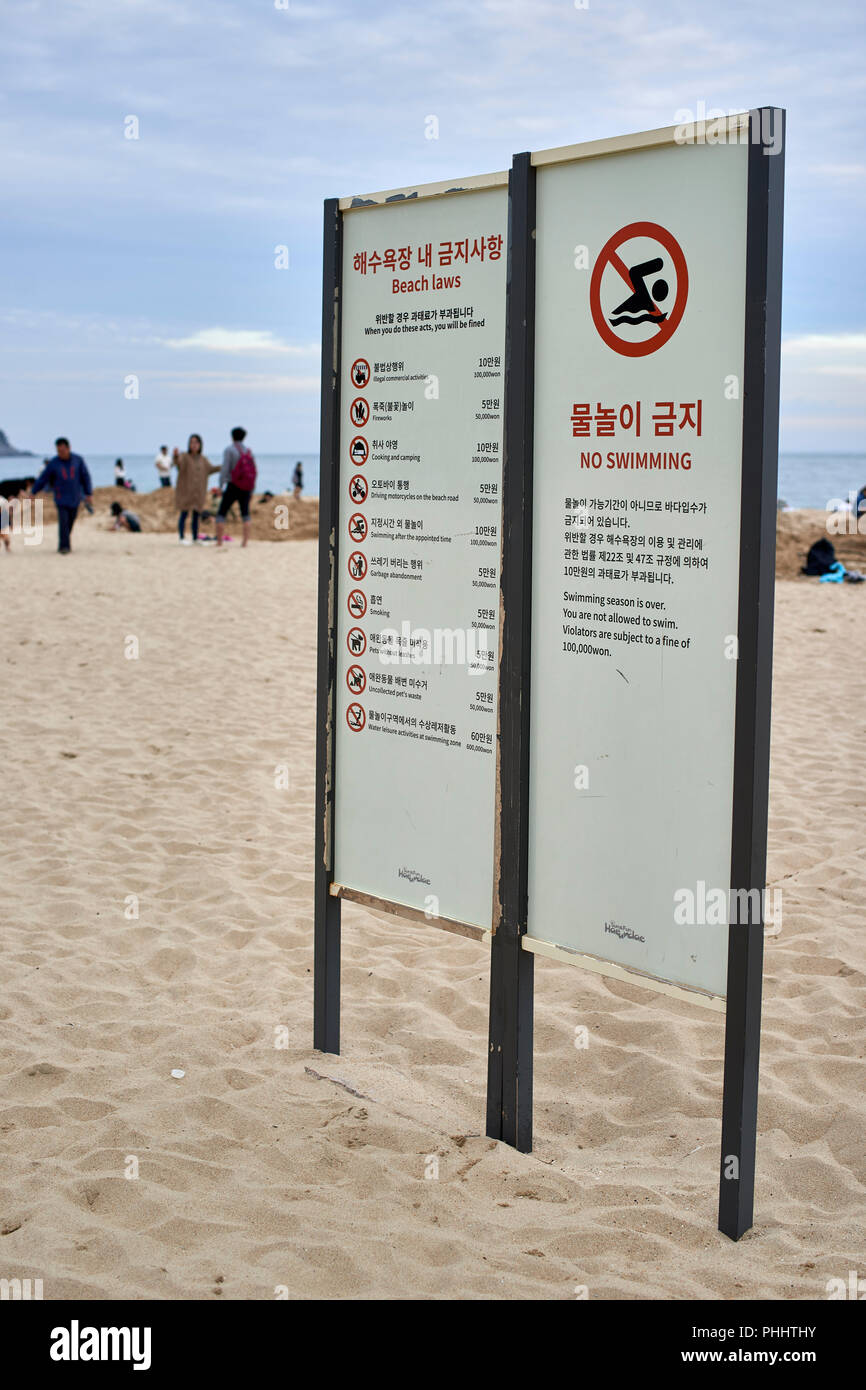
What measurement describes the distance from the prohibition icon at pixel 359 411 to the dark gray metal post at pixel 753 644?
4.54ft

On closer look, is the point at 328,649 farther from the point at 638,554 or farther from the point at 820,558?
the point at 820,558

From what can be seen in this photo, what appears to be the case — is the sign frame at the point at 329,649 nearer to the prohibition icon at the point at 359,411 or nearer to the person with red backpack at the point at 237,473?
the prohibition icon at the point at 359,411

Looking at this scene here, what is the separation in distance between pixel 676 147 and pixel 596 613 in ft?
3.64

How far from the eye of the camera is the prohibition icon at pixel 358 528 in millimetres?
3826

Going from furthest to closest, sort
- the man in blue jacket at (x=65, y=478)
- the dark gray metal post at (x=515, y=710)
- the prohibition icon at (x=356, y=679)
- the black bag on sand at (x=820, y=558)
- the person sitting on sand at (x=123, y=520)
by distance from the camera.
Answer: the person sitting on sand at (x=123, y=520)
the black bag on sand at (x=820, y=558)
the man in blue jacket at (x=65, y=478)
the prohibition icon at (x=356, y=679)
the dark gray metal post at (x=515, y=710)

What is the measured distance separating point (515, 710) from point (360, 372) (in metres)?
1.21

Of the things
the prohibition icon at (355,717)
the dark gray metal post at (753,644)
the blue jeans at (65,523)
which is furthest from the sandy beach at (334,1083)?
the blue jeans at (65,523)

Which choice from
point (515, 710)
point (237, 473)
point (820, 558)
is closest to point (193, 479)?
point (237, 473)

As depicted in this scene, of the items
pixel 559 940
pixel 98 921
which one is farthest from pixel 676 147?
pixel 98 921

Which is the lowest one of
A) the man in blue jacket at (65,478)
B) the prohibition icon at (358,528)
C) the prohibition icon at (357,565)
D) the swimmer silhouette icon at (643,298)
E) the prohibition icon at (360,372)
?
the prohibition icon at (357,565)

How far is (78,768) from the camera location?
720 cm

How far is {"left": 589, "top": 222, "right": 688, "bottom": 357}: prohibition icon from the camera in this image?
2889 mm

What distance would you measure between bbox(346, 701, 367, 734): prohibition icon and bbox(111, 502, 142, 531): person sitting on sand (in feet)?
67.9
